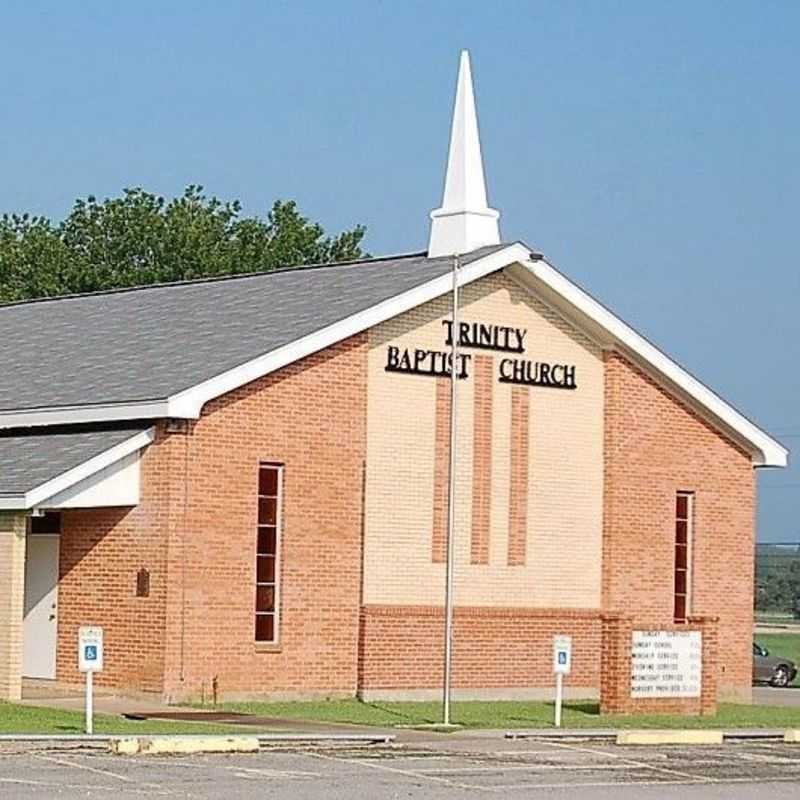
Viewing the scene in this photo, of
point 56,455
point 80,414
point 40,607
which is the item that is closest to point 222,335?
point 80,414

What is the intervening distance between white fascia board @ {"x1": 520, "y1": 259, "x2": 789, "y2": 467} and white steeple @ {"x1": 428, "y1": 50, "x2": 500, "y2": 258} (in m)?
2.05

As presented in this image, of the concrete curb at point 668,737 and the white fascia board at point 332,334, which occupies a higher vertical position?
the white fascia board at point 332,334

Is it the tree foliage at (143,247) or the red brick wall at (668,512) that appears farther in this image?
the tree foliage at (143,247)

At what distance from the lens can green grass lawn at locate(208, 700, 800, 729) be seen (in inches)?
1140

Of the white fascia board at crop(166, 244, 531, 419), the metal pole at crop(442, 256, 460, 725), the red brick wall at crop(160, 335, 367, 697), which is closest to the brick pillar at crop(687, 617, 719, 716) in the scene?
the metal pole at crop(442, 256, 460, 725)

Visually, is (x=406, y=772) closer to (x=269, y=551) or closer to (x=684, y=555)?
(x=269, y=551)

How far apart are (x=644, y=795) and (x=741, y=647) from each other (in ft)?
57.8

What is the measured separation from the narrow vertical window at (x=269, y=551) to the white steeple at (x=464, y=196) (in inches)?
246

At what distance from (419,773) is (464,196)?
656 inches

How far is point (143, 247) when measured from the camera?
64312mm

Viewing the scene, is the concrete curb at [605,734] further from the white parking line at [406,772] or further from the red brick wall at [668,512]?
the red brick wall at [668,512]

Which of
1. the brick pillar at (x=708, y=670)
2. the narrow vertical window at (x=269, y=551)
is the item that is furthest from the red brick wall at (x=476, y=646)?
the brick pillar at (x=708, y=670)

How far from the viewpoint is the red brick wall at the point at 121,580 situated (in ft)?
98.4

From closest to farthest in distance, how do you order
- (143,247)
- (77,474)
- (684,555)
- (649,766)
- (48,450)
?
(649,766)
(77,474)
(48,450)
(684,555)
(143,247)
